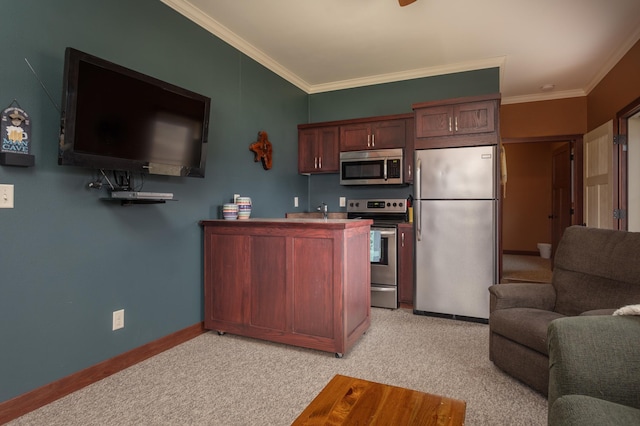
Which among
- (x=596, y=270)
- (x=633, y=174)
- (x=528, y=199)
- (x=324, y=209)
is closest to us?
(x=596, y=270)

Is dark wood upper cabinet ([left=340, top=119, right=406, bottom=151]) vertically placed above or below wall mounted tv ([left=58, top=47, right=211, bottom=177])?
above

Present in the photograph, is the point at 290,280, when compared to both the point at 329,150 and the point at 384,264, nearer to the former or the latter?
the point at 384,264

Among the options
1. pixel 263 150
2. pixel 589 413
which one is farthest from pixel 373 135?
pixel 589 413

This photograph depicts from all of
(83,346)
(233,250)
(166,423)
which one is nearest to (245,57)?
(233,250)

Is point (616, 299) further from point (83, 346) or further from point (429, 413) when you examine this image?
point (83, 346)

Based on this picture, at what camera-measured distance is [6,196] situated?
189 cm

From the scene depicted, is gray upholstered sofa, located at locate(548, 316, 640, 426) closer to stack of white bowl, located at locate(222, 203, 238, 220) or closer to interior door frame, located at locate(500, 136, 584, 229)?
stack of white bowl, located at locate(222, 203, 238, 220)

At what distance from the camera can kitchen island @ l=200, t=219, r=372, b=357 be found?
2621 mm

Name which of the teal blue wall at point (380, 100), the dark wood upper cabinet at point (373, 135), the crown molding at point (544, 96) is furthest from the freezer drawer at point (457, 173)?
the crown molding at point (544, 96)

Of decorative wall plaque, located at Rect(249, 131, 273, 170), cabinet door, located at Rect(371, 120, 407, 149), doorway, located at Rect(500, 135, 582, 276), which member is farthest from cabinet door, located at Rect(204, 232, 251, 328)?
doorway, located at Rect(500, 135, 582, 276)

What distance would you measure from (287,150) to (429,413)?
148 inches

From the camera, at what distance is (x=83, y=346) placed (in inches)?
88.3

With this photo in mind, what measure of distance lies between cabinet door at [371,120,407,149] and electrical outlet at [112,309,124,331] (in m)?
3.19

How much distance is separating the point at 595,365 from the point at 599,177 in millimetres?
4072
